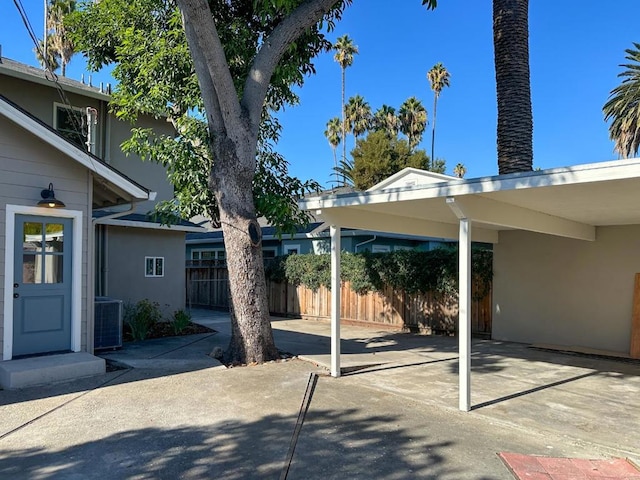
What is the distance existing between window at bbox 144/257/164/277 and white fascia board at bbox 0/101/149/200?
4.32 meters

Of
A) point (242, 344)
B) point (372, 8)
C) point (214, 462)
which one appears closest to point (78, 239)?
point (242, 344)

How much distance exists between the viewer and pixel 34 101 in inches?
397

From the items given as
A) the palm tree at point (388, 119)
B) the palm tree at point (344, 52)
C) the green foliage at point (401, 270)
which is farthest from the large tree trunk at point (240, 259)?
the palm tree at point (344, 52)

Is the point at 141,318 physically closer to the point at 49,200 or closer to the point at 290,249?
the point at 49,200

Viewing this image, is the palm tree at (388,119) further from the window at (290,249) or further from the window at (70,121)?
the window at (70,121)

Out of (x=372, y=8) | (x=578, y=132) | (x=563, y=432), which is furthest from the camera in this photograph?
(x=578, y=132)

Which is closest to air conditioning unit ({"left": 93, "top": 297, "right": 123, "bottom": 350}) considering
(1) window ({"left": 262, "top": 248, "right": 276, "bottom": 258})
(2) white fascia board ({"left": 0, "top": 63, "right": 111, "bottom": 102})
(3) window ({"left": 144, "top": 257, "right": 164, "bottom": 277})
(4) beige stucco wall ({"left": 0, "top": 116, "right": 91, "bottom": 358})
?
(4) beige stucco wall ({"left": 0, "top": 116, "right": 91, "bottom": 358})

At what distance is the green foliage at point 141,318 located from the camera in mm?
9383

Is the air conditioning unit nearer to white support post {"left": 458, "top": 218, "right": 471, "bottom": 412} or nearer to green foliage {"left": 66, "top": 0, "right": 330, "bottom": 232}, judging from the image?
green foliage {"left": 66, "top": 0, "right": 330, "bottom": 232}

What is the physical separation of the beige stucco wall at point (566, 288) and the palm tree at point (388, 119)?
26537 mm

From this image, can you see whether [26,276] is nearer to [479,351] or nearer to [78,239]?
[78,239]

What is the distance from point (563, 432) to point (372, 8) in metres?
11.5

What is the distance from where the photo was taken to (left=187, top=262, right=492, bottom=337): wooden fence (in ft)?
35.4

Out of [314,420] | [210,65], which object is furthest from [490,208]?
[210,65]
